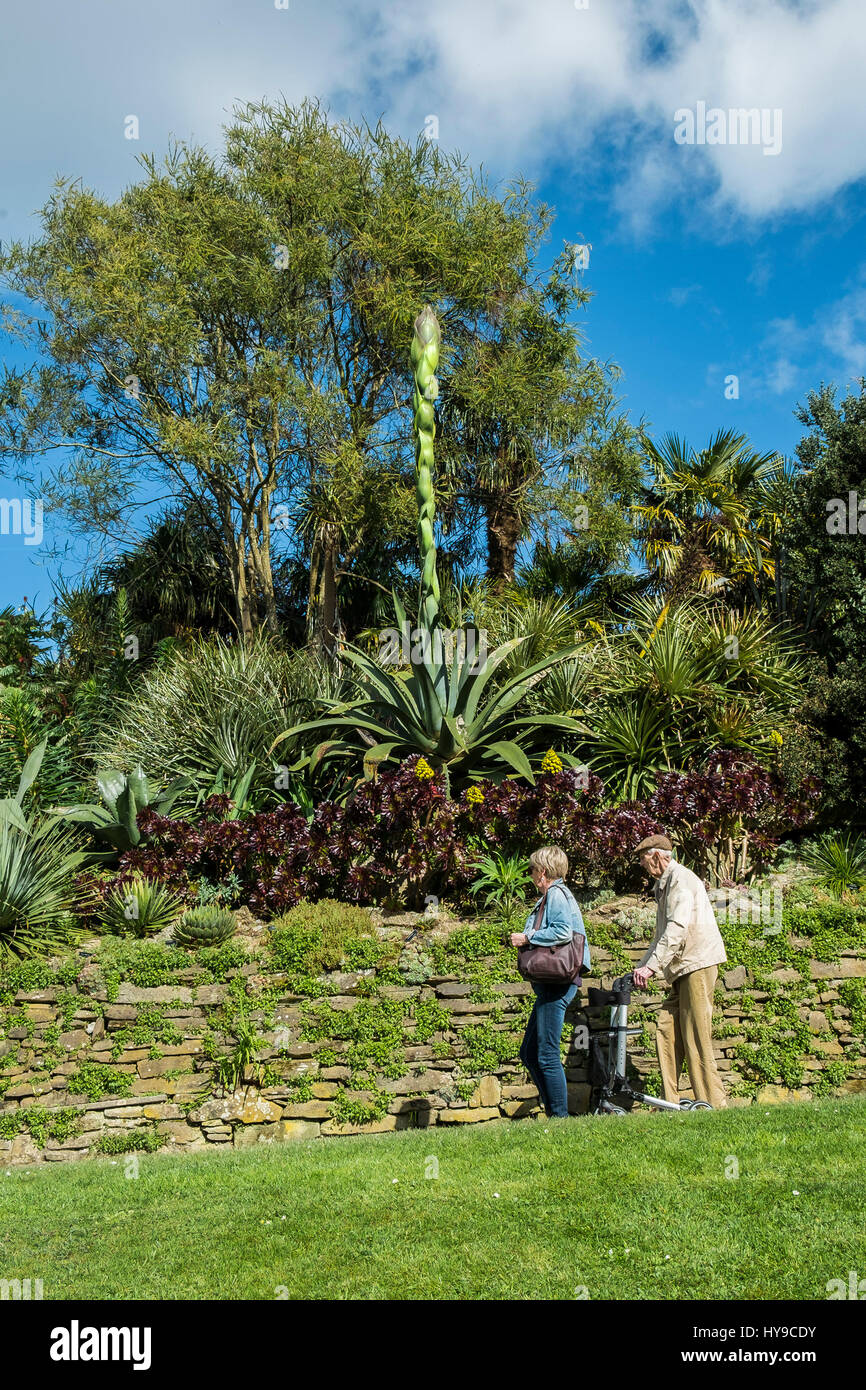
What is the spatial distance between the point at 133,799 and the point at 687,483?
848cm

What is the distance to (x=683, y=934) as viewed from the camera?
6.57m

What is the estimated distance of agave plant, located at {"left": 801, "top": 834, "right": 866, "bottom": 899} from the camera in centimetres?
924


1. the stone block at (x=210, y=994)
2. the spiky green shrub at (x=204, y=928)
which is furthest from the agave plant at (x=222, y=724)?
the stone block at (x=210, y=994)

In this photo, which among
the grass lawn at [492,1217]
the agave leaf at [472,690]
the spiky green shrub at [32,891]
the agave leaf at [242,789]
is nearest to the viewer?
the grass lawn at [492,1217]

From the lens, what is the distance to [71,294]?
13719 millimetres

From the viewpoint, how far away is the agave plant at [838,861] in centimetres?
924

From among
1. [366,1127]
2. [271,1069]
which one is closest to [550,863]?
[366,1127]

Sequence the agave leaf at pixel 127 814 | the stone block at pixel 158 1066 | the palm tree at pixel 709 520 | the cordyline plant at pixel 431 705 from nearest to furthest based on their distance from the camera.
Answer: the stone block at pixel 158 1066 < the cordyline plant at pixel 431 705 < the agave leaf at pixel 127 814 < the palm tree at pixel 709 520

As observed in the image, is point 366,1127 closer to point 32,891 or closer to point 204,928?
point 204,928

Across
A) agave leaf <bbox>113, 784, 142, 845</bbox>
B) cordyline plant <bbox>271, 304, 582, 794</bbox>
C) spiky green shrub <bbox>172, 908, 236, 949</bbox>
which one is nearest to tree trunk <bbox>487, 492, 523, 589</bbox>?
cordyline plant <bbox>271, 304, 582, 794</bbox>

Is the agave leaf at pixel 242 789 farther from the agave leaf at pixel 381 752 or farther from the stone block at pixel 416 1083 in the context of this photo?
the stone block at pixel 416 1083

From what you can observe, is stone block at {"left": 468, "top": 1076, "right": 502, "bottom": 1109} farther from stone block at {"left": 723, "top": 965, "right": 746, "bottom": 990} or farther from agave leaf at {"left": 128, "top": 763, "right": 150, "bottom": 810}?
agave leaf at {"left": 128, "top": 763, "right": 150, "bottom": 810}

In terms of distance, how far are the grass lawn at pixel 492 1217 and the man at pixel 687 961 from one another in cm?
49

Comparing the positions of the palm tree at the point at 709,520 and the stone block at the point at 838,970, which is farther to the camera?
the palm tree at the point at 709,520
